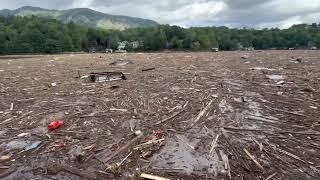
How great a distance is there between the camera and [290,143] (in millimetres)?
6281

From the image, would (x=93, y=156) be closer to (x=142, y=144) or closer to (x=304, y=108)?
(x=142, y=144)

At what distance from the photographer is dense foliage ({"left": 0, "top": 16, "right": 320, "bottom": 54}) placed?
2803 inches

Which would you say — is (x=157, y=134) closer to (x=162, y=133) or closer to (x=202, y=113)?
(x=162, y=133)

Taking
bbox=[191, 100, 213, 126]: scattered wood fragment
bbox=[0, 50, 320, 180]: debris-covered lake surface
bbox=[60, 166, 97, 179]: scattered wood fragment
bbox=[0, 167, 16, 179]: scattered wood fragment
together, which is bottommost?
bbox=[0, 167, 16, 179]: scattered wood fragment

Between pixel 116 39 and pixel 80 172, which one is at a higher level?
pixel 80 172

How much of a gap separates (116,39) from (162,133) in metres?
76.9

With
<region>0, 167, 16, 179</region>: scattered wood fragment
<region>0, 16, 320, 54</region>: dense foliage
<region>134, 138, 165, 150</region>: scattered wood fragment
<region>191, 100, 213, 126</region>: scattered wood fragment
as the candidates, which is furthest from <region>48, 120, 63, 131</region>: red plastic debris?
<region>0, 16, 320, 54</region>: dense foliage

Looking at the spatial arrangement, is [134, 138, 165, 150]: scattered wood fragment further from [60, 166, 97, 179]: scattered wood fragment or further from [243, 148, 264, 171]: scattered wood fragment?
[243, 148, 264, 171]: scattered wood fragment

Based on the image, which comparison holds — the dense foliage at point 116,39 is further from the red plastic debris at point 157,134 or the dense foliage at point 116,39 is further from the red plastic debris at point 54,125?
the red plastic debris at point 157,134

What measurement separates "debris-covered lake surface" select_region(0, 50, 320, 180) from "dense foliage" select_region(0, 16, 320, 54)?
60.7m

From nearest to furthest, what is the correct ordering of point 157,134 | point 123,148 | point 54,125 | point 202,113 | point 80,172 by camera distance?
point 80,172, point 123,148, point 157,134, point 54,125, point 202,113

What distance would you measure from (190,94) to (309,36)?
91.6 meters

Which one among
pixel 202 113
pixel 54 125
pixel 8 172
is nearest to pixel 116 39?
pixel 202 113

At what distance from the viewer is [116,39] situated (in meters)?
82.1
